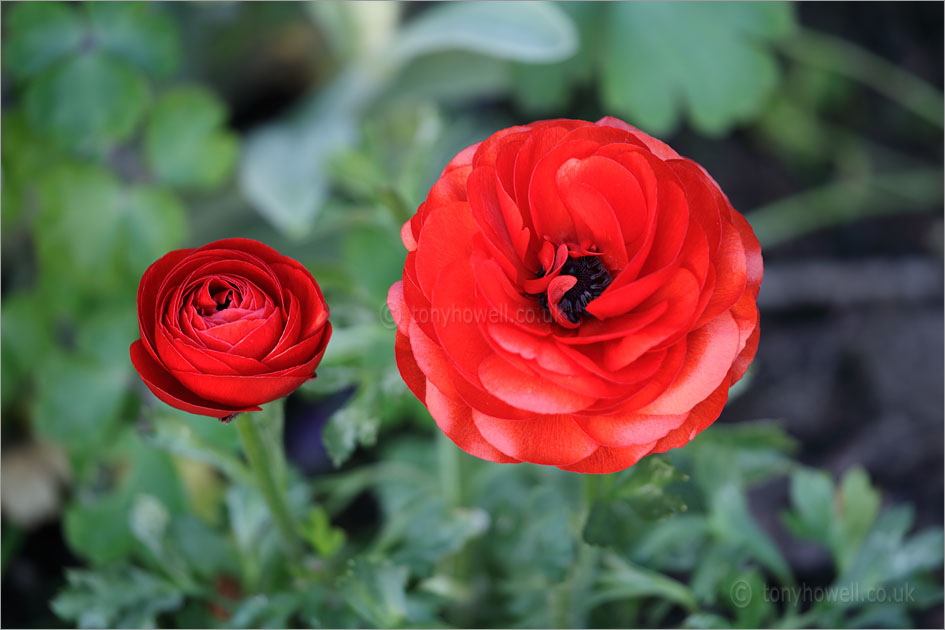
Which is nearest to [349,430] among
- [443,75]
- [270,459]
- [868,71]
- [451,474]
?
[270,459]

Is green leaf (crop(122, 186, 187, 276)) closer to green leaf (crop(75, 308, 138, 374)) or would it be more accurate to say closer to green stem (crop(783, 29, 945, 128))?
green leaf (crop(75, 308, 138, 374))

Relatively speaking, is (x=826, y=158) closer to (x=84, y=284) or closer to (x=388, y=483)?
(x=388, y=483)

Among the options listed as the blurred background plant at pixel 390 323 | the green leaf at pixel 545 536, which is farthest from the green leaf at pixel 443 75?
the green leaf at pixel 545 536

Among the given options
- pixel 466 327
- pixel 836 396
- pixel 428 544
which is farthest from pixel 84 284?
pixel 836 396

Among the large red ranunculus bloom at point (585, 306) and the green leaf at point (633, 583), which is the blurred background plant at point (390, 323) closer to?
the green leaf at point (633, 583)

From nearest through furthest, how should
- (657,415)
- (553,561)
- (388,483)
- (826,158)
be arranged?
(657,415) → (553,561) → (388,483) → (826,158)

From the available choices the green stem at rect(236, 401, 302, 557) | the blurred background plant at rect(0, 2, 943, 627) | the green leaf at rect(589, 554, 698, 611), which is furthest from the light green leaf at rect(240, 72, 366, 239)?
the green leaf at rect(589, 554, 698, 611)
